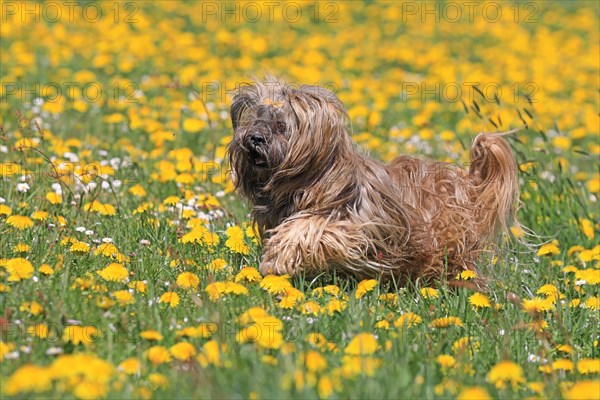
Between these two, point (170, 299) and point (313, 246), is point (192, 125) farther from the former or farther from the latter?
point (170, 299)

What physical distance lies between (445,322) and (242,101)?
5.87ft

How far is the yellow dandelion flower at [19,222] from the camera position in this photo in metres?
5.48

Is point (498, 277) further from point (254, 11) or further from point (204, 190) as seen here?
point (254, 11)

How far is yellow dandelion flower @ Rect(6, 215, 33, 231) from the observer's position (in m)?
5.48

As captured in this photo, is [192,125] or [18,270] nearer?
[18,270]

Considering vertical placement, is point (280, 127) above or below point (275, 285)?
above

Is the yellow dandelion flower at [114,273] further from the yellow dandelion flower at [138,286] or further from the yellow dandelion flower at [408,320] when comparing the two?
the yellow dandelion flower at [408,320]

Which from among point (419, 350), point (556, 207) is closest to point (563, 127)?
point (556, 207)

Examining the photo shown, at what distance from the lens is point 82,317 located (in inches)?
171

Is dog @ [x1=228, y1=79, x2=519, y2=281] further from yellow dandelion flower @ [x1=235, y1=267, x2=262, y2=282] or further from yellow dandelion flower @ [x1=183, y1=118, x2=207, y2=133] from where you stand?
yellow dandelion flower @ [x1=183, y1=118, x2=207, y2=133]

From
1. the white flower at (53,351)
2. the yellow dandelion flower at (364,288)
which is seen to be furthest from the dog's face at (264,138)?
the white flower at (53,351)

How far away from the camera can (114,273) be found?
474 centimetres

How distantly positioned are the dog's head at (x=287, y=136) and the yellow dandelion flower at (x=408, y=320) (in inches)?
43.0

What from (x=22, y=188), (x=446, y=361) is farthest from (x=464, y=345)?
(x=22, y=188)
